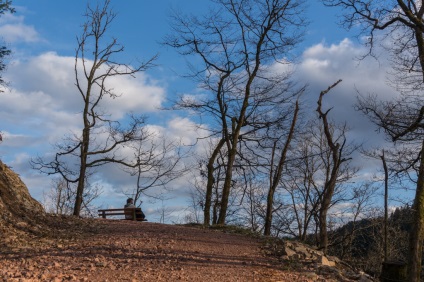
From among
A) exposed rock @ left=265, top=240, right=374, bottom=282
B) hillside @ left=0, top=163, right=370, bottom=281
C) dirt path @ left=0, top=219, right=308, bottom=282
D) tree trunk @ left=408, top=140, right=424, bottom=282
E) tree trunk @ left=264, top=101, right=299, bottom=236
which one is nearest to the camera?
dirt path @ left=0, top=219, right=308, bottom=282

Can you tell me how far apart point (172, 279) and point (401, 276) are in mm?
8040

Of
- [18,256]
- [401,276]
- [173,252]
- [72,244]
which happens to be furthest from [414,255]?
[18,256]

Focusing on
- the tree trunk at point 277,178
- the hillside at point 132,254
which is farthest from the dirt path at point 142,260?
the tree trunk at point 277,178

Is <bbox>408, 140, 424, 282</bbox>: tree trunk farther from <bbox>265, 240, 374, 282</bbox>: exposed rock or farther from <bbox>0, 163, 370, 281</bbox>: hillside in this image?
<bbox>0, 163, 370, 281</bbox>: hillside

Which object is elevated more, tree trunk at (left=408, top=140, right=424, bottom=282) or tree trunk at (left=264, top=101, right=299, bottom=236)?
tree trunk at (left=264, top=101, right=299, bottom=236)

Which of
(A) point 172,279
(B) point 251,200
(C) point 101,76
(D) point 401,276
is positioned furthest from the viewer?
(B) point 251,200

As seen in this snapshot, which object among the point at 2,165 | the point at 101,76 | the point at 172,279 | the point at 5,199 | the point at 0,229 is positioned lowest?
the point at 172,279

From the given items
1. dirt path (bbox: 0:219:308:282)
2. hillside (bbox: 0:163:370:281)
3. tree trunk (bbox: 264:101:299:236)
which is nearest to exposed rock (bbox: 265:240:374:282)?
hillside (bbox: 0:163:370:281)

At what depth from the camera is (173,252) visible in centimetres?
1003

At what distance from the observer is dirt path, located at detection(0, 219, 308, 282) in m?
7.68

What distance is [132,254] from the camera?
9.51 m

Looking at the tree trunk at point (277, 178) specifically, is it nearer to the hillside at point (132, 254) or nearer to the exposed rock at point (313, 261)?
the hillside at point (132, 254)

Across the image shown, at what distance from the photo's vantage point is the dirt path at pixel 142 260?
25.2ft

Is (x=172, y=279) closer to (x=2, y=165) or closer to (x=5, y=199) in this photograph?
(x=5, y=199)
